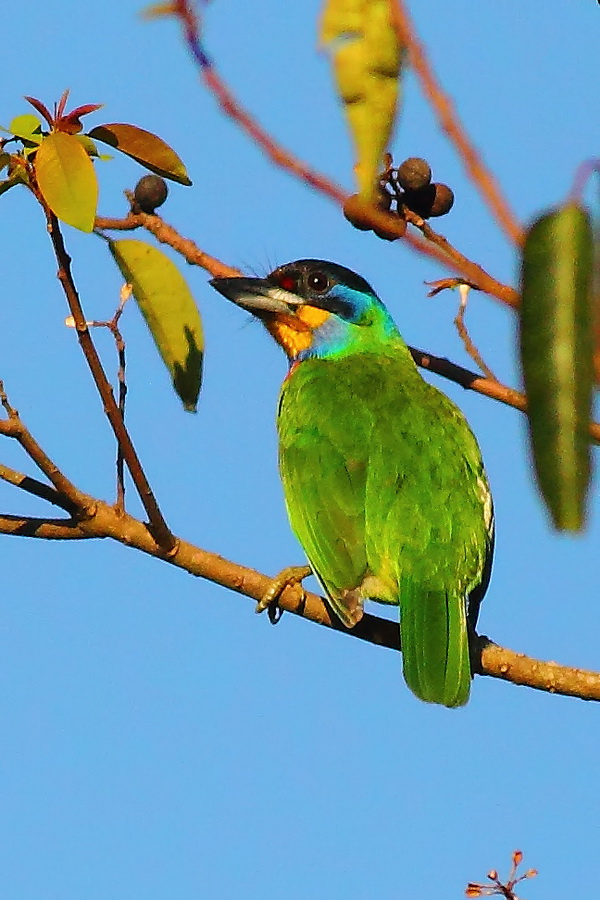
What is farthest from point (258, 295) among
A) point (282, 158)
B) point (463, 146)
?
point (463, 146)

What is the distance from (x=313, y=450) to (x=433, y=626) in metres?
0.81

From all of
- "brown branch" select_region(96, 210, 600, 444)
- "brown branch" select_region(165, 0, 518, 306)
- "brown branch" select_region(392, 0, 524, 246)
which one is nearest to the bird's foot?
"brown branch" select_region(96, 210, 600, 444)

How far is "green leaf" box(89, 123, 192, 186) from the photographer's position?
2.85 metres

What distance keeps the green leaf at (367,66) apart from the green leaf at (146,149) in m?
1.48

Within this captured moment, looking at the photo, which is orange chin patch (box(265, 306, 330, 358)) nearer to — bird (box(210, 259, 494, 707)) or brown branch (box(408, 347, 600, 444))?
bird (box(210, 259, 494, 707))

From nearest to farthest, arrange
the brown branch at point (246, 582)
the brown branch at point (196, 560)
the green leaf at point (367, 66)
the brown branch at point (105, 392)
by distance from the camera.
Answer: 1. the green leaf at point (367, 66)
2. the brown branch at point (105, 392)
3. the brown branch at point (196, 560)
4. the brown branch at point (246, 582)

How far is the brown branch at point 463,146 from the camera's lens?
1.16 metres

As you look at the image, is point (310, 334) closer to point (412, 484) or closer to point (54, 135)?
point (412, 484)

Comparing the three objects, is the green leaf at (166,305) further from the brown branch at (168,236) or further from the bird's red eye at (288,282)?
the bird's red eye at (288,282)

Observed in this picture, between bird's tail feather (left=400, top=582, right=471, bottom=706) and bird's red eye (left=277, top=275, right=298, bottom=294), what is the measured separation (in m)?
1.76

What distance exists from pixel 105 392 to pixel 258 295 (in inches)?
84.1

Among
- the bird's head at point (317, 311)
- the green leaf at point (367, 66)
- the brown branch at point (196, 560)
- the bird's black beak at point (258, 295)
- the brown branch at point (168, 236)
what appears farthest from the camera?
the bird's head at point (317, 311)

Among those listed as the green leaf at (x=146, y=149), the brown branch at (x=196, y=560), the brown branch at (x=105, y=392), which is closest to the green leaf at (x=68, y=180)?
the brown branch at (x=105, y=392)

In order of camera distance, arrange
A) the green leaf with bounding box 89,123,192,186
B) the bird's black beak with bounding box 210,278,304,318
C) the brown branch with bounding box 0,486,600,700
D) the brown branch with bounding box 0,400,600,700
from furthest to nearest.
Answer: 1. the bird's black beak with bounding box 210,278,304,318
2. the brown branch with bounding box 0,486,600,700
3. the brown branch with bounding box 0,400,600,700
4. the green leaf with bounding box 89,123,192,186
